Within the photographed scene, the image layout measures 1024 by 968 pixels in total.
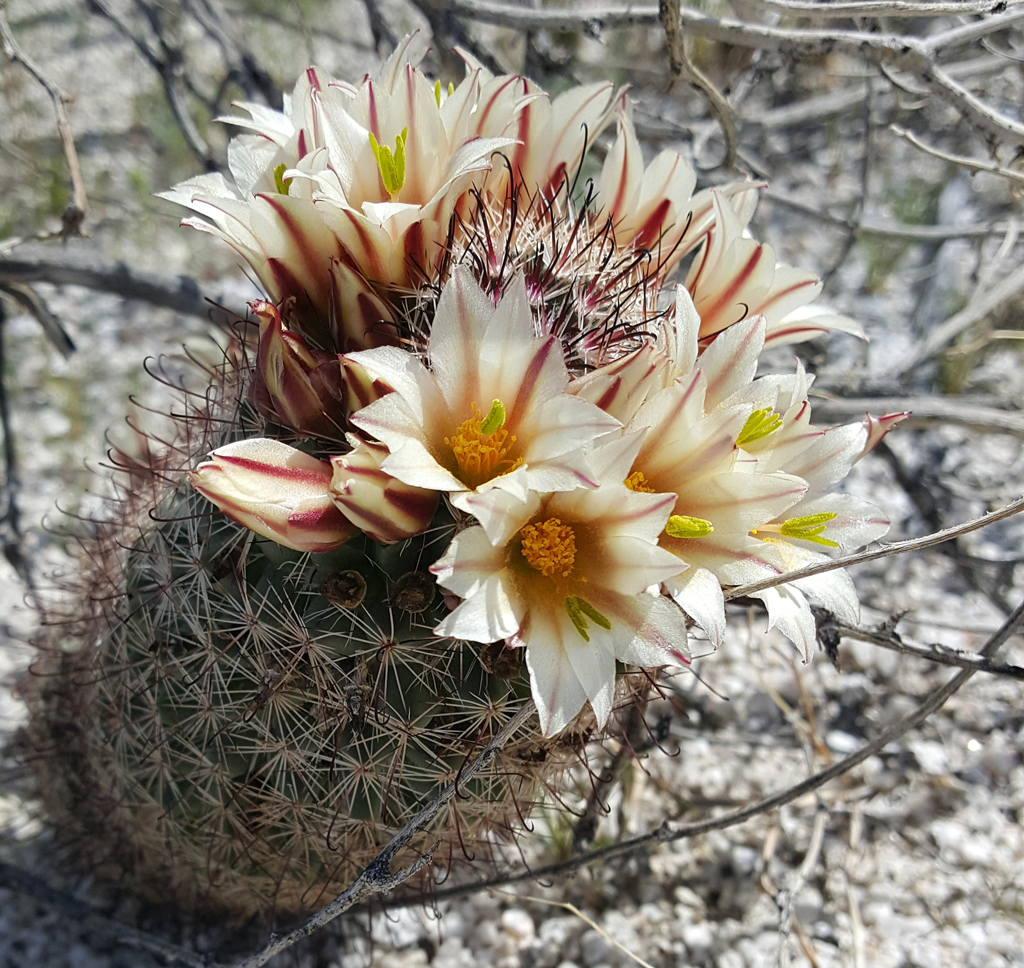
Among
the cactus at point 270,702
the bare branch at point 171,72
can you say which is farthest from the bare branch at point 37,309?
the cactus at point 270,702

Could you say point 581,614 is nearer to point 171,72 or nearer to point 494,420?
point 494,420

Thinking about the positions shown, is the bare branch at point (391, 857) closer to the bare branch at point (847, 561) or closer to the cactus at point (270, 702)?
the cactus at point (270, 702)

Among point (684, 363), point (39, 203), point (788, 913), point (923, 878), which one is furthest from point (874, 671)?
point (39, 203)

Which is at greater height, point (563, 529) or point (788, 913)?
point (563, 529)

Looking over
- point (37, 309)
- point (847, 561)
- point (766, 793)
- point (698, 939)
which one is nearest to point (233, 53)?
point (37, 309)

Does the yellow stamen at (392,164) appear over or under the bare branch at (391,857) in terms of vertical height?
over

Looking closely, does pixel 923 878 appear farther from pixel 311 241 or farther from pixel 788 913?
pixel 311 241
